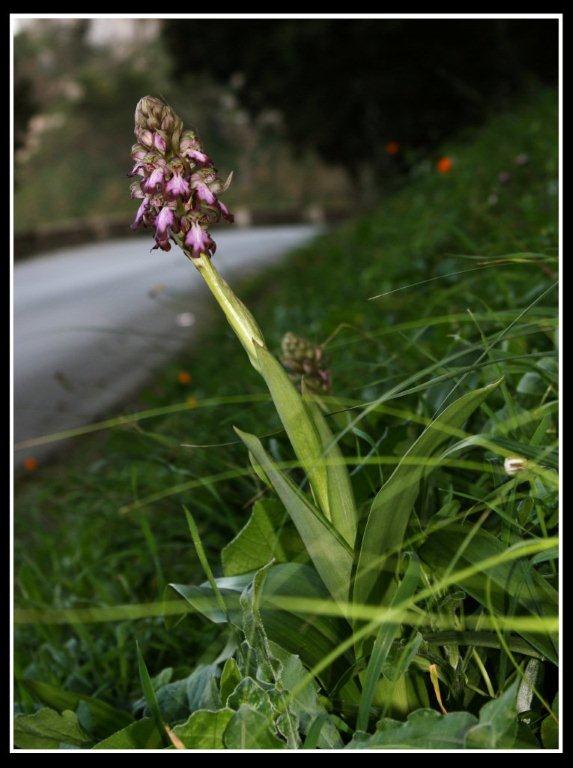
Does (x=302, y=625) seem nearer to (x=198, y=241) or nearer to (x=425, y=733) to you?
(x=425, y=733)

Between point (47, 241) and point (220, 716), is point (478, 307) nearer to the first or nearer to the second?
point (220, 716)

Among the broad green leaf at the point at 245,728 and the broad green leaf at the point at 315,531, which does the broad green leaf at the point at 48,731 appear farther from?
the broad green leaf at the point at 315,531

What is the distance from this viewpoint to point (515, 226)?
9.99ft

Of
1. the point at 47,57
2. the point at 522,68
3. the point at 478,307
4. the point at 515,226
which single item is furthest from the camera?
the point at 47,57

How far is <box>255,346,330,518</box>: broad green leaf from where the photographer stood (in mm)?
833

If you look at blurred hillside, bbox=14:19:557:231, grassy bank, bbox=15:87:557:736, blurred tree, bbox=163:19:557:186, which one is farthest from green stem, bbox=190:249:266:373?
blurred tree, bbox=163:19:557:186

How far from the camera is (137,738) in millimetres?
980

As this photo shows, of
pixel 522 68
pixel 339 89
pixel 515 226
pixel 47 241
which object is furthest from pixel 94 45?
pixel 515 226

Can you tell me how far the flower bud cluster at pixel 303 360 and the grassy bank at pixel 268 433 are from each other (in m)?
0.06

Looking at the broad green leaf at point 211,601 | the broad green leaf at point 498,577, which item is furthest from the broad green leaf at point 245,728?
the broad green leaf at point 498,577

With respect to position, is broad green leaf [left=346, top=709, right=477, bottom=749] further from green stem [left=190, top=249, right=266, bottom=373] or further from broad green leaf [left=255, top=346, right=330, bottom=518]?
green stem [left=190, top=249, right=266, bottom=373]

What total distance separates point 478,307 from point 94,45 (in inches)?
1061

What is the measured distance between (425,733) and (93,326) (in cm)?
184

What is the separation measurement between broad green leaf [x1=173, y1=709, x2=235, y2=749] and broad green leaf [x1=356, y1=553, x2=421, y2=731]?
5.6 inches
